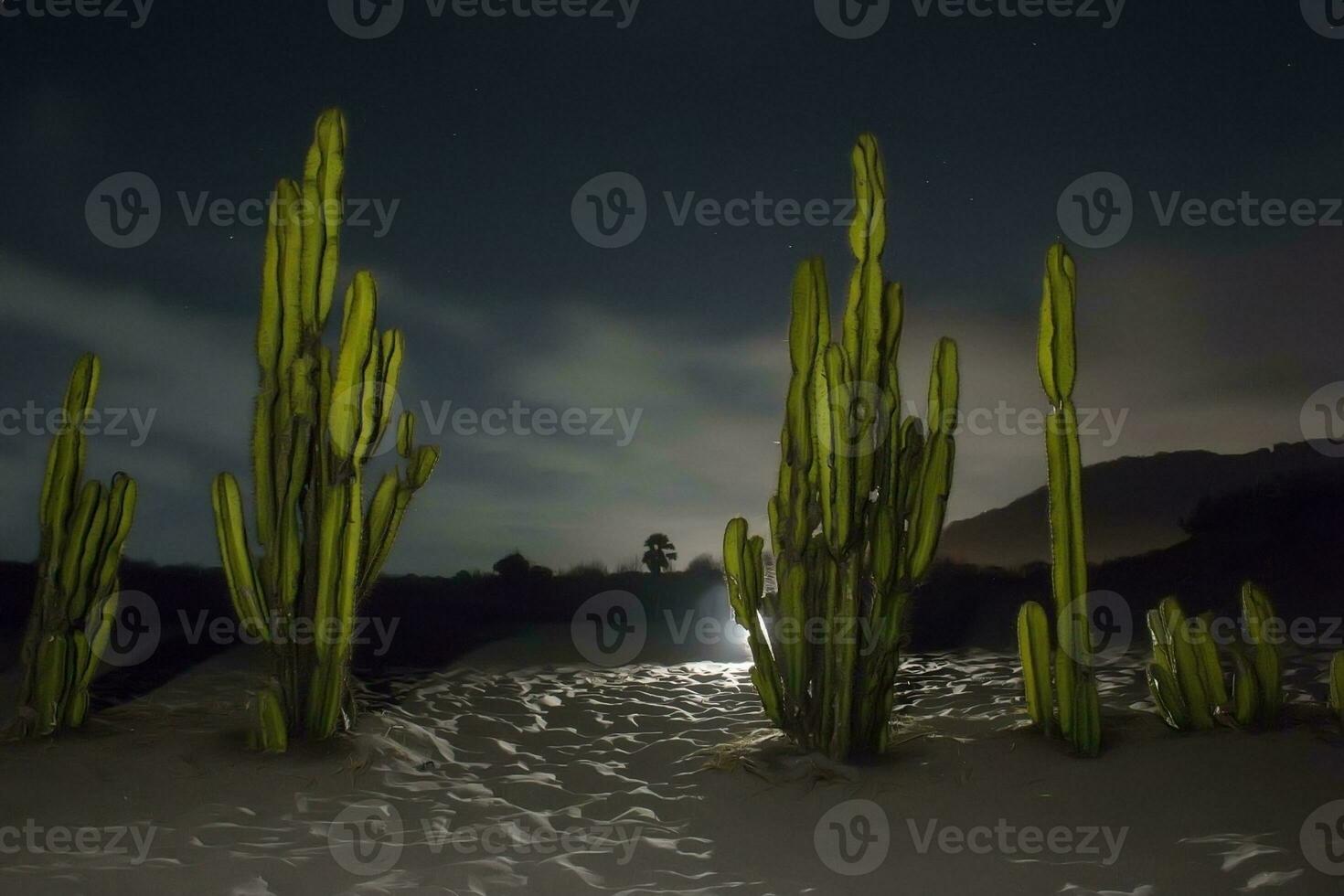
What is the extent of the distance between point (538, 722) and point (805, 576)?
178cm

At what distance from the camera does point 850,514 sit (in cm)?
359

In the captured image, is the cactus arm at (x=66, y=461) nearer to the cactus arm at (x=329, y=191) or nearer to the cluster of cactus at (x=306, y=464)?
the cluster of cactus at (x=306, y=464)

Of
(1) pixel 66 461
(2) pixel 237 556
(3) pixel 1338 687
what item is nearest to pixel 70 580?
(1) pixel 66 461

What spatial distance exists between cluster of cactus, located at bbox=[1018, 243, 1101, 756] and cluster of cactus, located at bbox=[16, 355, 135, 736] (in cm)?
428

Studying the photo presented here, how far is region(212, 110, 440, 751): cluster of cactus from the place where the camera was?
381cm

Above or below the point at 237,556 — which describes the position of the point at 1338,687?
below

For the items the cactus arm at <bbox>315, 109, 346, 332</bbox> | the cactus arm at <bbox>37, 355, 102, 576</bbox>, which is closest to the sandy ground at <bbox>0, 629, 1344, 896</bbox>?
the cactus arm at <bbox>37, 355, 102, 576</bbox>

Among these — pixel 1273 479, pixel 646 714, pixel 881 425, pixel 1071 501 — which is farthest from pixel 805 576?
pixel 1273 479

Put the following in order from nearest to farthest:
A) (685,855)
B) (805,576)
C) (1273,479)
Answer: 1. (685,855)
2. (805,576)
3. (1273,479)

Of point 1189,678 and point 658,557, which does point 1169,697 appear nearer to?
point 1189,678

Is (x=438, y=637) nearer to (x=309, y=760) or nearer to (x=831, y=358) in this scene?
(x=309, y=760)

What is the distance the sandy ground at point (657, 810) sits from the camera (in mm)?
2562

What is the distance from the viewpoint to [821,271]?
3.91 m

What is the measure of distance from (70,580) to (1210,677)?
5159 millimetres
